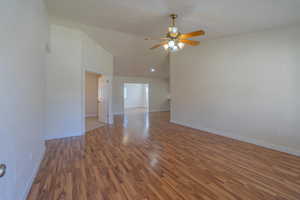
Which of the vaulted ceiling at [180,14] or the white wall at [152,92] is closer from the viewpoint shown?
the vaulted ceiling at [180,14]

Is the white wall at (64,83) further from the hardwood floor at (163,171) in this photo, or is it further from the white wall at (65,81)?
the hardwood floor at (163,171)

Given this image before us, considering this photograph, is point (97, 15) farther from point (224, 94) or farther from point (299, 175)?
point (299, 175)

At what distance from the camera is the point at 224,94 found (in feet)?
14.8

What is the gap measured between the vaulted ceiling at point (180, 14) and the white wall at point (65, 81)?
2.12 feet

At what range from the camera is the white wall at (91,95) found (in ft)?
26.4

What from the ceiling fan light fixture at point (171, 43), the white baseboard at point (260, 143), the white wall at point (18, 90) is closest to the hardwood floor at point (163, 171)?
the white baseboard at point (260, 143)

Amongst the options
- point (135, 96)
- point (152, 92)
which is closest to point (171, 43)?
point (152, 92)

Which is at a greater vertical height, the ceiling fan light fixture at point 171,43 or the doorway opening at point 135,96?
Answer: the ceiling fan light fixture at point 171,43

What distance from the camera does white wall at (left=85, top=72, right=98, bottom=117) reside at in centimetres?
805

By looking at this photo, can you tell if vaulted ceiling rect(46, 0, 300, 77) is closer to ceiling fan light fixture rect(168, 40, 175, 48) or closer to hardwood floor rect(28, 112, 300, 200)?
ceiling fan light fixture rect(168, 40, 175, 48)

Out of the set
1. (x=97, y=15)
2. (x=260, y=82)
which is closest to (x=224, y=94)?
(x=260, y=82)

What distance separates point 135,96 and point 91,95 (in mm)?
4922

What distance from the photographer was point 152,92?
1026cm

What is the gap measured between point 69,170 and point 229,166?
2964 millimetres
